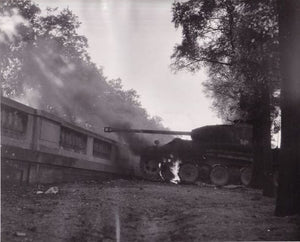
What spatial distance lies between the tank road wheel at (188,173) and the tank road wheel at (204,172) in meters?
0.20

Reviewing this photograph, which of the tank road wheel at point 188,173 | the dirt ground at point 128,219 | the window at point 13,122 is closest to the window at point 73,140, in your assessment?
the window at point 13,122

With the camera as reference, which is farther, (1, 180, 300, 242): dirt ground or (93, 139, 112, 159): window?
(93, 139, 112, 159): window

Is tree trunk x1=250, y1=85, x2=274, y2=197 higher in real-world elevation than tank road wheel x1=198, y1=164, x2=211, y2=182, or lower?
higher

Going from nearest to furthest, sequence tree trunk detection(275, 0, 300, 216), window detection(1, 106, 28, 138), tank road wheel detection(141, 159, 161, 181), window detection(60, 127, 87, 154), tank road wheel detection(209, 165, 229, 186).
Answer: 1. tree trunk detection(275, 0, 300, 216)
2. window detection(1, 106, 28, 138)
3. window detection(60, 127, 87, 154)
4. tank road wheel detection(209, 165, 229, 186)
5. tank road wheel detection(141, 159, 161, 181)

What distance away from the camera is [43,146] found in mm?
12180

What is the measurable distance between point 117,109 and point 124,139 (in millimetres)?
5731

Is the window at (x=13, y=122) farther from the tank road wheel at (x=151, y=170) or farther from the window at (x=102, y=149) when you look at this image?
the tank road wheel at (x=151, y=170)

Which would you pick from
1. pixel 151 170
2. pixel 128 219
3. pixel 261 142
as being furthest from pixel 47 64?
pixel 128 219

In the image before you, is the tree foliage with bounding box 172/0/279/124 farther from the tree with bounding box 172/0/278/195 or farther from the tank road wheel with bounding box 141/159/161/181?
the tank road wheel with bounding box 141/159/161/181

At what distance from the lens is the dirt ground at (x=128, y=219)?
22.7ft

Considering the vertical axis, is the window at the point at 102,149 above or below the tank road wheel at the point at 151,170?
above

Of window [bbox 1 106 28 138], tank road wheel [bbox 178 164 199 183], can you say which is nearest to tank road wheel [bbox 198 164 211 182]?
tank road wheel [bbox 178 164 199 183]

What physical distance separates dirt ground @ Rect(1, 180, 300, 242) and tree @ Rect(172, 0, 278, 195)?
12.7 feet

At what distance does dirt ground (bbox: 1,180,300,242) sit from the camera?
6.91 meters
